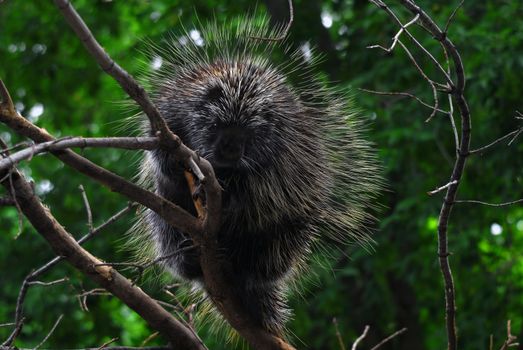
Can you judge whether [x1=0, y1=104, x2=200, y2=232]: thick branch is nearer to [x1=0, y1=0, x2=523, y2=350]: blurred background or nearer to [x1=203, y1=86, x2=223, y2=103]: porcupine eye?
[x1=203, y1=86, x2=223, y2=103]: porcupine eye

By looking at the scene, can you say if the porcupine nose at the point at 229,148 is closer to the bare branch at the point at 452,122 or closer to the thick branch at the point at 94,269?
the thick branch at the point at 94,269

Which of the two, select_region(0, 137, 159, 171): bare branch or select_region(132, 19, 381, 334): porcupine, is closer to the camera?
A: select_region(0, 137, 159, 171): bare branch

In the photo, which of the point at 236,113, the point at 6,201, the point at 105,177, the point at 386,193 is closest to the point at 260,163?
the point at 236,113

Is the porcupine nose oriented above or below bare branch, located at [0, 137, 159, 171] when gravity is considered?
below

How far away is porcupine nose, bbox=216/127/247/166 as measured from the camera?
2803 millimetres

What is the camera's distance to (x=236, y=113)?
9.76ft

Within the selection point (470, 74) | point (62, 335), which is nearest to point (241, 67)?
point (470, 74)

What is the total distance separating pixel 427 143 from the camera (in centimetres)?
547

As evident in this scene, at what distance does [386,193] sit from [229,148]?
2953 millimetres

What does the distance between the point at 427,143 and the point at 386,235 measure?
2.25 ft

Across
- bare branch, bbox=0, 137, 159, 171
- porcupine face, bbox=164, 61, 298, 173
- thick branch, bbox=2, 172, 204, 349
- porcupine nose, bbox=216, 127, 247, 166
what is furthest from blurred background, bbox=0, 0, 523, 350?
bare branch, bbox=0, 137, 159, 171

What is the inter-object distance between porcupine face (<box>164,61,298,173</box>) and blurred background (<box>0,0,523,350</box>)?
1.37 meters

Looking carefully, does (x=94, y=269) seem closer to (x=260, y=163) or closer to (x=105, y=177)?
(x=105, y=177)

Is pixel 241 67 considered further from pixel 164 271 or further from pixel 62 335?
pixel 62 335
